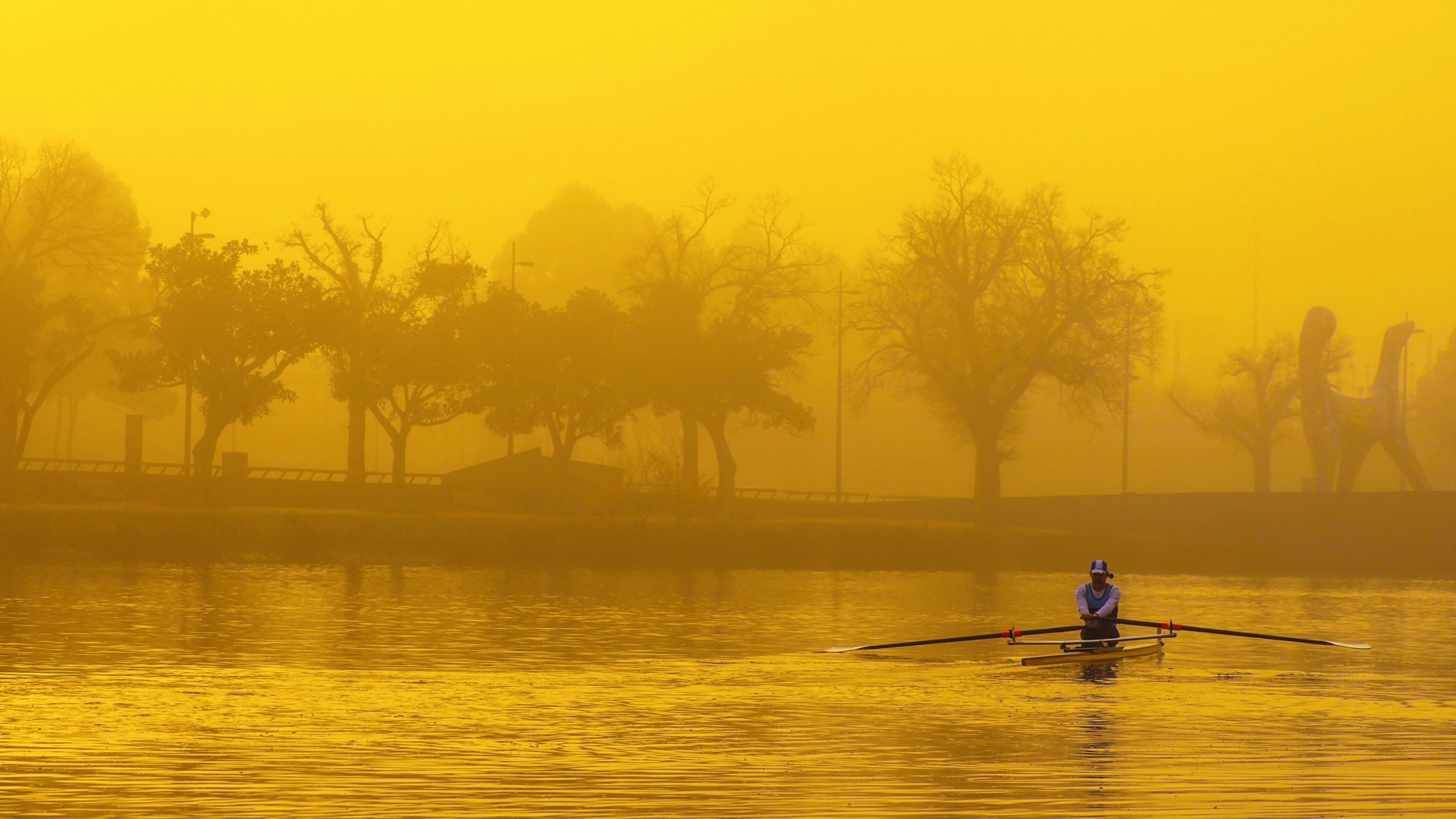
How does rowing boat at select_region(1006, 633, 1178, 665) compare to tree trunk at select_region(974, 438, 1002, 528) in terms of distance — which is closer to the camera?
rowing boat at select_region(1006, 633, 1178, 665)

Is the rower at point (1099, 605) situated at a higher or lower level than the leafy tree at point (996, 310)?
lower

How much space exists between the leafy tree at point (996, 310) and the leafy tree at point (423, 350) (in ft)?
57.2

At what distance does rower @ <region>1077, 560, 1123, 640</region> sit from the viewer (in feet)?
106

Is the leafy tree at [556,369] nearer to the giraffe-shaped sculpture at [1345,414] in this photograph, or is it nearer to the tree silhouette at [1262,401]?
the giraffe-shaped sculpture at [1345,414]

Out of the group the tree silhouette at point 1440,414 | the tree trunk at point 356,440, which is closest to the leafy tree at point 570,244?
the tree trunk at point 356,440

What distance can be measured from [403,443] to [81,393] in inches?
1596

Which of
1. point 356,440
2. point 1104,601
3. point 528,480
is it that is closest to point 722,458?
point 528,480

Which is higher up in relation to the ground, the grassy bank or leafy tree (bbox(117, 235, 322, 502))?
leafy tree (bbox(117, 235, 322, 502))

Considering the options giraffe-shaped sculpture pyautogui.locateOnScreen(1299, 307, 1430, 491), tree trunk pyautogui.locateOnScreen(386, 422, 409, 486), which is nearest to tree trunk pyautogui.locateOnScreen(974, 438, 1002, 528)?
giraffe-shaped sculpture pyautogui.locateOnScreen(1299, 307, 1430, 491)

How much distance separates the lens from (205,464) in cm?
6719

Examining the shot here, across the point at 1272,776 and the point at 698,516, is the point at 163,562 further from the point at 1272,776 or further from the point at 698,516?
the point at 1272,776

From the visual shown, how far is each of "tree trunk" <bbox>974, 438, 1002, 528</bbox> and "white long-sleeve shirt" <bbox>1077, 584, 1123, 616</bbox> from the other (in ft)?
146

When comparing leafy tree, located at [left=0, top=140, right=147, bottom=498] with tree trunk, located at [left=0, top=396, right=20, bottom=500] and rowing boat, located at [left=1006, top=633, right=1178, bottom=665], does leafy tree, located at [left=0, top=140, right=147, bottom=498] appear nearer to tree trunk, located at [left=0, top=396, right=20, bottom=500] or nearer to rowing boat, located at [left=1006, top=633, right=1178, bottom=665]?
tree trunk, located at [left=0, top=396, right=20, bottom=500]

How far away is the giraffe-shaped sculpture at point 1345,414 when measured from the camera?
295ft
